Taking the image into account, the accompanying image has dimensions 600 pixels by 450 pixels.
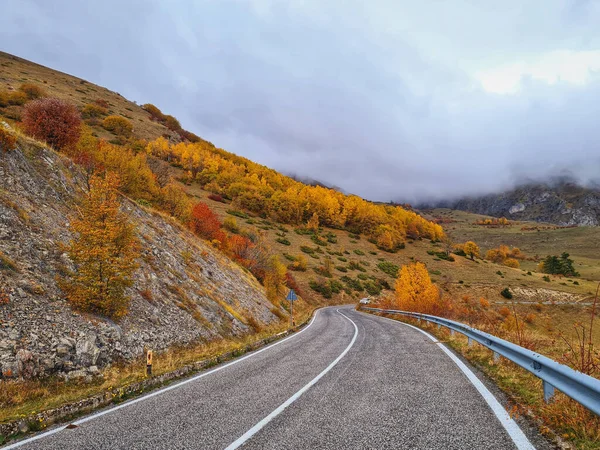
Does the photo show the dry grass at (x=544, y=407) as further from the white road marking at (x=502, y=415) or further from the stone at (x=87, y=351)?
the stone at (x=87, y=351)

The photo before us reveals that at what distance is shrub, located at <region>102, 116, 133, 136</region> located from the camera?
7781 centimetres

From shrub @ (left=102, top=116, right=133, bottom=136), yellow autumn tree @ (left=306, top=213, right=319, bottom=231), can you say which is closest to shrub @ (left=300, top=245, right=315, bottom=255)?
yellow autumn tree @ (left=306, top=213, right=319, bottom=231)

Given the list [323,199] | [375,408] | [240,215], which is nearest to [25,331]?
[375,408]

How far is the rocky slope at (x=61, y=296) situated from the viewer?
796cm

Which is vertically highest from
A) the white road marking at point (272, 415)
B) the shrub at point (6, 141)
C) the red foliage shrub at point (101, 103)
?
the red foliage shrub at point (101, 103)

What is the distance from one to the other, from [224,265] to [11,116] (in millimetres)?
50378

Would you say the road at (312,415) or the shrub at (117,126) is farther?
the shrub at (117,126)

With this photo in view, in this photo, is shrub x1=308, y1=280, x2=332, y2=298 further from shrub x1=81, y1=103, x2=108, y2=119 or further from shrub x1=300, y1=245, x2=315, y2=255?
shrub x1=81, y1=103, x2=108, y2=119

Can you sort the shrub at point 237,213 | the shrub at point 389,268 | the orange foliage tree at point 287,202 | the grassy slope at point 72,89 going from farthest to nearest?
the orange foliage tree at point 287,202, the grassy slope at point 72,89, the shrub at point 237,213, the shrub at point 389,268

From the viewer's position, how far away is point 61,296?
956cm

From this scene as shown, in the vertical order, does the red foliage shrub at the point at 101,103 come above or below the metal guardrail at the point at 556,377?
above

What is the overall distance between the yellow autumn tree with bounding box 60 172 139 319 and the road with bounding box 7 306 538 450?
16.0ft

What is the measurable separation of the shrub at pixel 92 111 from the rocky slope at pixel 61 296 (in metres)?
76.4

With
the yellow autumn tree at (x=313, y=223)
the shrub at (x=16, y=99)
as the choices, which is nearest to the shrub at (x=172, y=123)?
the shrub at (x=16, y=99)
